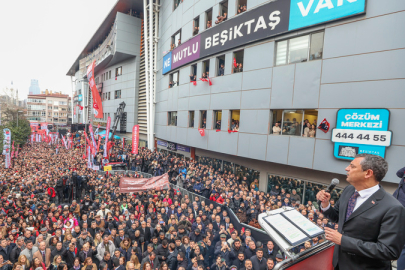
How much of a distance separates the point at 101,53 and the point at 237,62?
4193 cm

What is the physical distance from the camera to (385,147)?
10.0m

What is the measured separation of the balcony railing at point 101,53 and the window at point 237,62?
28399 millimetres

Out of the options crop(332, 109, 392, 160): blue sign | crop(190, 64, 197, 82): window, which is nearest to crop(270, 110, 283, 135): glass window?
crop(332, 109, 392, 160): blue sign

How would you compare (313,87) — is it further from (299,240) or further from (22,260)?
(22,260)

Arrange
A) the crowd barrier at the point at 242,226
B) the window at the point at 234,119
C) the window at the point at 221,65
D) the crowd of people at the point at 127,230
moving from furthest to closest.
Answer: the window at the point at 221,65, the window at the point at 234,119, the crowd barrier at the point at 242,226, the crowd of people at the point at 127,230

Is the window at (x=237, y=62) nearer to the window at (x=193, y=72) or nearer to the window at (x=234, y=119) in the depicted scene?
the window at (x=234, y=119)

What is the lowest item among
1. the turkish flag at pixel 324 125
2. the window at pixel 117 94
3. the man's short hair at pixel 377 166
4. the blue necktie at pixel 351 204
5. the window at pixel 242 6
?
the blue necktie at pixel 351 204

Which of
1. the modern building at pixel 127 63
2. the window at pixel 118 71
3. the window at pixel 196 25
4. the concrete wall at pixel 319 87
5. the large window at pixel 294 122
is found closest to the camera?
the concrete wall at pixel 319 87

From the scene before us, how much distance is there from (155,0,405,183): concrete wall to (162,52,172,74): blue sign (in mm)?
6849

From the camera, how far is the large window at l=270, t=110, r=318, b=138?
12648 mm

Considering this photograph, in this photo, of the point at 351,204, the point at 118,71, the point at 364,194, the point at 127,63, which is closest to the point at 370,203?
the point at 364,194

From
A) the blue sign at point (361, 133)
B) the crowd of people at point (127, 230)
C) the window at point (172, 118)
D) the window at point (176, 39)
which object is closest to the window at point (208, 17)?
the window at point (176, 39)

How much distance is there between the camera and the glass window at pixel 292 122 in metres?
13.2

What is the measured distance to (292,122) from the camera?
44.4 feet
